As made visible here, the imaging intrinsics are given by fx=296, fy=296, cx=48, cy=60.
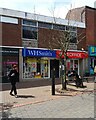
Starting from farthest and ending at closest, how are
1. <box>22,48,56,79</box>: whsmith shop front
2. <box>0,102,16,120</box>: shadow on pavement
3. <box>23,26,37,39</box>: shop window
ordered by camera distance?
<box>23,26,37,39</box>: shop window
<box>22,48,56,79</box>: whsmith shop front
<box>0,102,16,120</box>: shadow on pavement

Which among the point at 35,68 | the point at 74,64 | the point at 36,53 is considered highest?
the point at 36,53

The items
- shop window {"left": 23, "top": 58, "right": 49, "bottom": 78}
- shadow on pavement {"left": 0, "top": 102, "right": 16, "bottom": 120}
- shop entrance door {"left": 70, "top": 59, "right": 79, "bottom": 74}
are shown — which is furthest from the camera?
shop entrance door {"left": 70, "top": 59, "right": 79, "bottom": 74}

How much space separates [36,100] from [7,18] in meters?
12.8

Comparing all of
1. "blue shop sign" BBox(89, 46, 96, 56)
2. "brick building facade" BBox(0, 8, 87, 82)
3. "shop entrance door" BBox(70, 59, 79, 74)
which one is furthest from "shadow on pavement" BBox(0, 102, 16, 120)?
"blue shop sign" BBox(89, 46, 96, 56)

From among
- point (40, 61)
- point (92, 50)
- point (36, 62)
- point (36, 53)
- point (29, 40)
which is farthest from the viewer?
point (92, 50)

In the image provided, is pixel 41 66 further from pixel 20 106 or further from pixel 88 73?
pixel 20 106

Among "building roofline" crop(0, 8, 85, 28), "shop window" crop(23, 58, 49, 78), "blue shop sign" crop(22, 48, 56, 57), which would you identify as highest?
"building roofline" crop(0, 8, 85, 28)

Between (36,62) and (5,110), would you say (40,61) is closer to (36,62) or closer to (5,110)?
(36,62)

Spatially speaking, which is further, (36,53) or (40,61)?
(40,61)

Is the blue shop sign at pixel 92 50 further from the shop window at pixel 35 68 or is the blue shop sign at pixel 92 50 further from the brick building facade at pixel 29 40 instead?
the shop window at pixel 35 68

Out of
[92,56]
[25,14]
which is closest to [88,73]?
[92,56]

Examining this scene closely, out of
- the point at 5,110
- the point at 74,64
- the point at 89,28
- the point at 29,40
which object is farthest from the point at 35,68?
the point at 5,110

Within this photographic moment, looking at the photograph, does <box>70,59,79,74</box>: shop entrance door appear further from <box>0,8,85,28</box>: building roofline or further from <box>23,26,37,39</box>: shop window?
<box>23,26,37,39</box>: shop window

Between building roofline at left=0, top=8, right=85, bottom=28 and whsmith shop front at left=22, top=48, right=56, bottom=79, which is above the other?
building roofline at left=0, top=8, right=85, bottom=28
